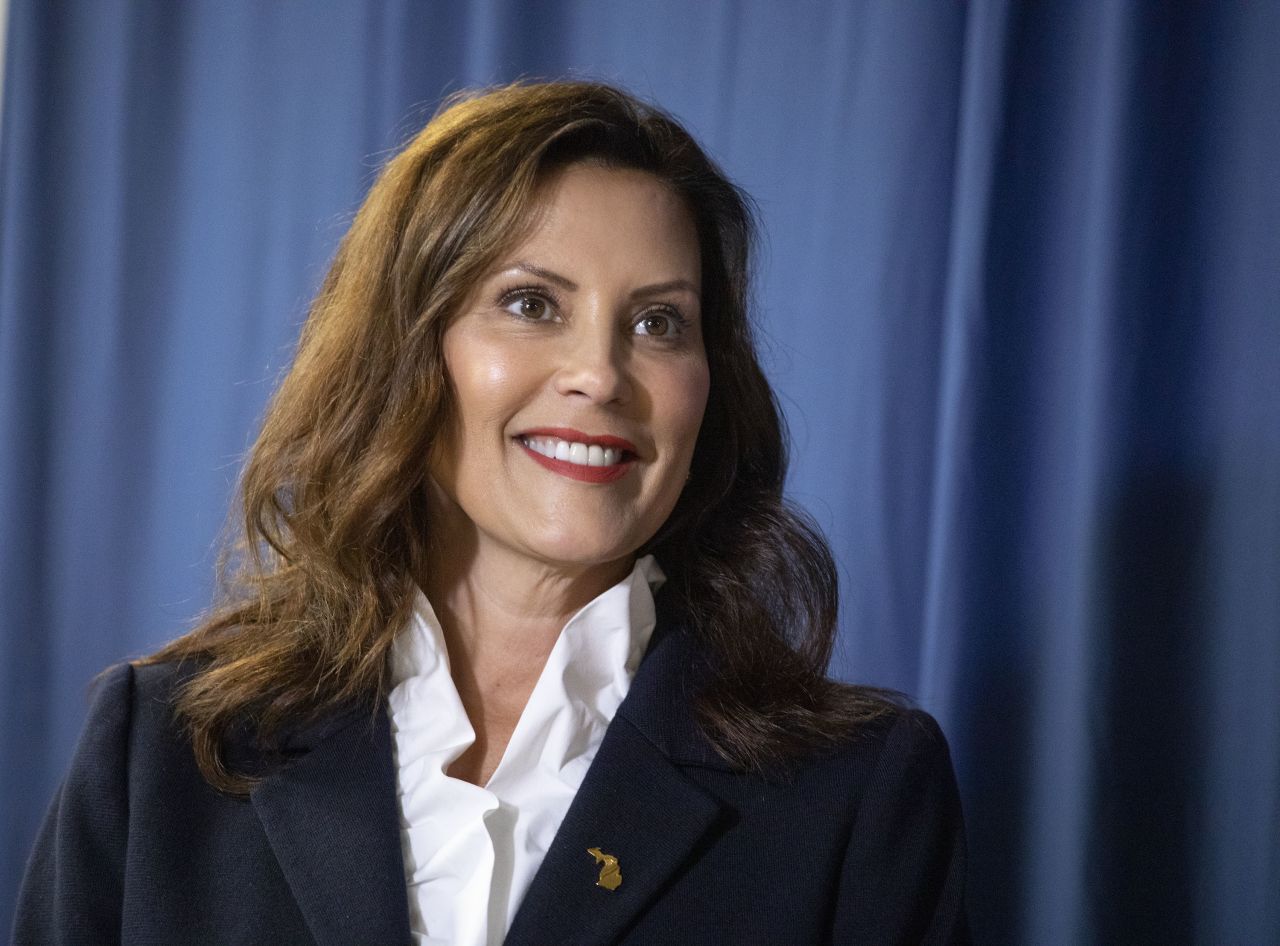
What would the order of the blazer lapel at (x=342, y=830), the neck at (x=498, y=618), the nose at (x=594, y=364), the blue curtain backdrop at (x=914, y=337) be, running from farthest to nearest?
the blue curtain backdrop at (x=914, y=337)
the neck at (x=498, y=618)
the nose at (x=594, y=364)
the blazer lapel at (x=342, y=830)

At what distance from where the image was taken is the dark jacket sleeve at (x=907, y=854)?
153 centimetres

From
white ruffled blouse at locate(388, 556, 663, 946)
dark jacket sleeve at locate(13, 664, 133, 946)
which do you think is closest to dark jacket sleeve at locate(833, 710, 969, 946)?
white ruffled blouse at locate(388, 556, 663, 946)

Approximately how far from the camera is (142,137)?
8.23ft

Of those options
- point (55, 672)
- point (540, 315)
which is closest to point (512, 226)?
point (540, 315)

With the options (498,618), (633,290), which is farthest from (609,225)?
(498,618)

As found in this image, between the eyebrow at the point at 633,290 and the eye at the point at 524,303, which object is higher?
the eyebrow at the point at 633,290

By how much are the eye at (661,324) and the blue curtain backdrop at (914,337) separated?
1.76 ft

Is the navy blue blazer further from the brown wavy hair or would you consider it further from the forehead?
the forehead

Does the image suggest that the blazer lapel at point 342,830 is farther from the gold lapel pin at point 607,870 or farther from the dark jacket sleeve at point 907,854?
the dark jacket sleeve at point 907,854

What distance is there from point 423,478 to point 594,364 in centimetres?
30

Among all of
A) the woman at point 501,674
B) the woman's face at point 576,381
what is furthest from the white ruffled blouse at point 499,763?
the woman's face at point 576,381

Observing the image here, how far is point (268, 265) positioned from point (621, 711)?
1244 mm

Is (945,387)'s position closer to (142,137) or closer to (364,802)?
(364,802)

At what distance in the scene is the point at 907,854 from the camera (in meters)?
1.56
